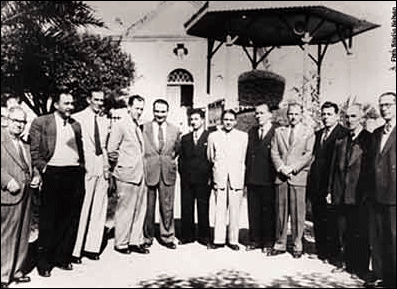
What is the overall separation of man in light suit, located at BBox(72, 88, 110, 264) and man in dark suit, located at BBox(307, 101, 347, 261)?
224cm

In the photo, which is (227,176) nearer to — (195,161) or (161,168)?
(195,161)

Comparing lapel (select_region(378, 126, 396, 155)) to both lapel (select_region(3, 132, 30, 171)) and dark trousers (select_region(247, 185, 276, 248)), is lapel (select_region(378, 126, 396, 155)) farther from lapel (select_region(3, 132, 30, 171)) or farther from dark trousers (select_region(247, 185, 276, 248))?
lapel (select_region(3, 132, 30, 171))

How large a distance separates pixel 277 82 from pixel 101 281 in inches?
177

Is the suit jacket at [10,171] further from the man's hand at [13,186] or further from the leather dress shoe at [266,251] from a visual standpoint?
the leather dress shoe at [266,251]

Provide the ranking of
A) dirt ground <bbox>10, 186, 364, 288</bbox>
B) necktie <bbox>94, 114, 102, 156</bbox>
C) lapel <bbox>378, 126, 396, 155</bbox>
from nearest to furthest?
lapel <bbox>378, 126, 396, 155</bbox>
dirt ground <bbox>10, 186, 364, 288</bbox>
necktie <bbox>94, 114, 102, 156</bbox>

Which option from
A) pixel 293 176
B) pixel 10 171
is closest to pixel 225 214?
pixel 293 176

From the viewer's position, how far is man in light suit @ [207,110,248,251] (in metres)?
5.64

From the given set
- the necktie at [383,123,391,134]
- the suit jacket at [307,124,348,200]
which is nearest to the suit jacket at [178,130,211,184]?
the suit jacket at [307,124,348,200]

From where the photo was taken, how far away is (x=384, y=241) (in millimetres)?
4324

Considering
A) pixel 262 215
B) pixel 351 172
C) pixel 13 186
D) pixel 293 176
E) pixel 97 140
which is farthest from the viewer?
pixel 262 215

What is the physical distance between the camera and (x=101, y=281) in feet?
14.4

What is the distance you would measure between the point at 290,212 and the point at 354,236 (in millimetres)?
870

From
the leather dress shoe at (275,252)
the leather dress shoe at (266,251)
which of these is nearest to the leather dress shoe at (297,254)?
the leather dress shoe at (275,252)

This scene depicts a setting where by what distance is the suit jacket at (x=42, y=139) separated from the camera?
4.43 meters
